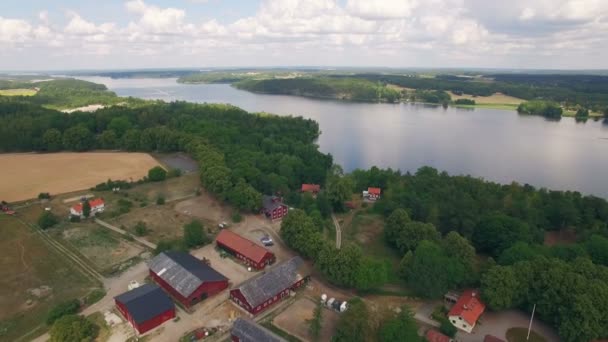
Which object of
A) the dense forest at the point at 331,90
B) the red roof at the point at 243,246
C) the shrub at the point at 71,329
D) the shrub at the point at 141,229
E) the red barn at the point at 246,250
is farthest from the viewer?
the dense forest at the point at 331,90

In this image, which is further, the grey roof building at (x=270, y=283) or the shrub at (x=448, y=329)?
the grey roof building at (x=270, y=283)

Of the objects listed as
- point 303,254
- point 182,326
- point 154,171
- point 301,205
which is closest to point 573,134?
point 301,205

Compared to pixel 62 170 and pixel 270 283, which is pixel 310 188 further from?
pixel 62 170

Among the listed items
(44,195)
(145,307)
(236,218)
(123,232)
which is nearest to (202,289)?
(145,307)

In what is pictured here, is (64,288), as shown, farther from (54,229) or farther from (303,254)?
(303,254)

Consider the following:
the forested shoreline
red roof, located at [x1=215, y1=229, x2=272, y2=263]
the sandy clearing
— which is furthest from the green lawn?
the sandy clearing

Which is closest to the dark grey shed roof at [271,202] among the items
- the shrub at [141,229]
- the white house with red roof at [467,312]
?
the shrub at [141,229]

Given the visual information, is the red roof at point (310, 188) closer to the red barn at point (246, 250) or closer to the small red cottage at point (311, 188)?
the small red cottage at point (311, 188)
